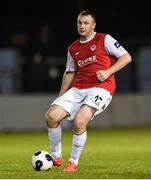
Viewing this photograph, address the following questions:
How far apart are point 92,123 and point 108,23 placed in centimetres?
1306

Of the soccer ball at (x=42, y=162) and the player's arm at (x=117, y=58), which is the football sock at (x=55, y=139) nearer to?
the soccer ball at (x=42, y=162)

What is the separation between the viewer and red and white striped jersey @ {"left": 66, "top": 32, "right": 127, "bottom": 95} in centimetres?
1282

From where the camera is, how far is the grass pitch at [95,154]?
40.2 feet

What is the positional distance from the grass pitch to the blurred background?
2.90ft

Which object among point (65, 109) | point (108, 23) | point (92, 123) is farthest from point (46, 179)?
point (108, 23)

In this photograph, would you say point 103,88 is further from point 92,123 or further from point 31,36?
point 31,36

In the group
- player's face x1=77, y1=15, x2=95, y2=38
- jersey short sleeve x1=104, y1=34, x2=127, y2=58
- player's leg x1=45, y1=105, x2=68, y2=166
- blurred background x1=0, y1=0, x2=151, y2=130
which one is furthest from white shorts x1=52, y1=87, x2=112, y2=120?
blurred background x1=0, y1=0, x2=151, y2=130

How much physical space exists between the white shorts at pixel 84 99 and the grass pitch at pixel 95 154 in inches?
36.8

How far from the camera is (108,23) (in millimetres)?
38812

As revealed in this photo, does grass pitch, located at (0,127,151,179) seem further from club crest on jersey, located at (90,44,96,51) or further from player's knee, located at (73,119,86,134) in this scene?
club crest on jersey, located at (90,44,96,51)

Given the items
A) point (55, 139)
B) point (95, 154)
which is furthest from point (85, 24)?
point (95, 154)

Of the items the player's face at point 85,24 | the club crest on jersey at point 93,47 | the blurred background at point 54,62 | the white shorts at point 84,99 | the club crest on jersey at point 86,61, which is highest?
the player's face at point 85,24

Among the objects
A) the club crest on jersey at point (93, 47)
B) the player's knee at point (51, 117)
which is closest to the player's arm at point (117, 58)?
the club crest on jersey at point (93, 47)

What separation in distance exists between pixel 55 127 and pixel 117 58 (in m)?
1.39
